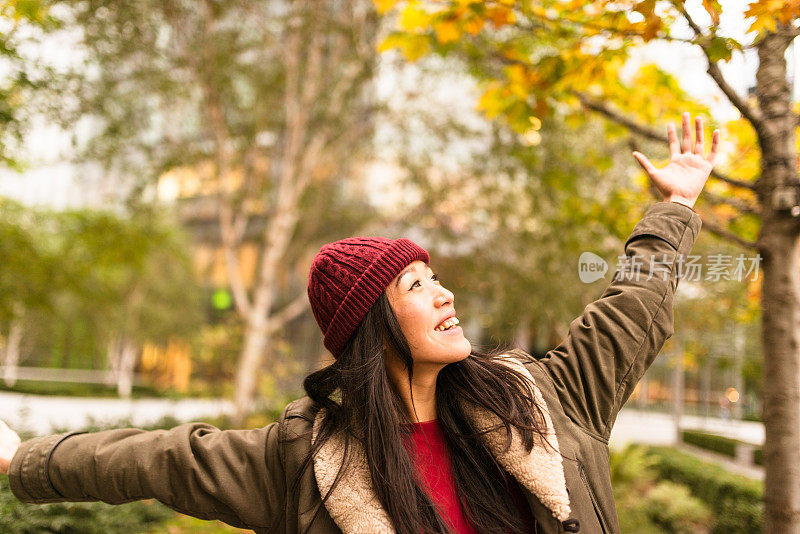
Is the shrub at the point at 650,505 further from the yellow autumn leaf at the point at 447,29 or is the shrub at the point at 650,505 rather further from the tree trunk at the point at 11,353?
the tree trunk at the point at 11,353

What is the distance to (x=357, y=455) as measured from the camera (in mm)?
1923

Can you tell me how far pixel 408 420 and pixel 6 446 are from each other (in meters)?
1.27

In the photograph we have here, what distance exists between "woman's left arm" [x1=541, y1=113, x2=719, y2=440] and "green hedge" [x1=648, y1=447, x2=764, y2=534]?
232 inches

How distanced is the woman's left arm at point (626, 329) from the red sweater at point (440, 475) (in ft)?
1.15

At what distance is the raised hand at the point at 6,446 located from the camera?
6.15 feet

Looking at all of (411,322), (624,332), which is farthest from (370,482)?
(624,332)

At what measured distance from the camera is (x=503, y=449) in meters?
1.97

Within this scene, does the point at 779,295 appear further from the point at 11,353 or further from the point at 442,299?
the point at 11,353

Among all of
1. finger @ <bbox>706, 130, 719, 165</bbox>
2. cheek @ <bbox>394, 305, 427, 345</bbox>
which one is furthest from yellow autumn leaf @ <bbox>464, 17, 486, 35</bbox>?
cheek @ <bbox>394, 305, 427, 345</bbox>

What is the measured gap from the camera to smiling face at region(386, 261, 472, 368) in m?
1.99

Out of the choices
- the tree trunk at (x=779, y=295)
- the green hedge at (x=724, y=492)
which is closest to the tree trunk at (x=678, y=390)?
the green hedge at (x=724, y=492)

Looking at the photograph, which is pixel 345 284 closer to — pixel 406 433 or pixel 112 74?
pixel 406 433

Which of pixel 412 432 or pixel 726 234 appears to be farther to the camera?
pixel 726 234

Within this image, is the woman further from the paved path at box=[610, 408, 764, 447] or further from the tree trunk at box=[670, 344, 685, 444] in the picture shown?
the tree trunk at box=[670, 344, 685, 444]
